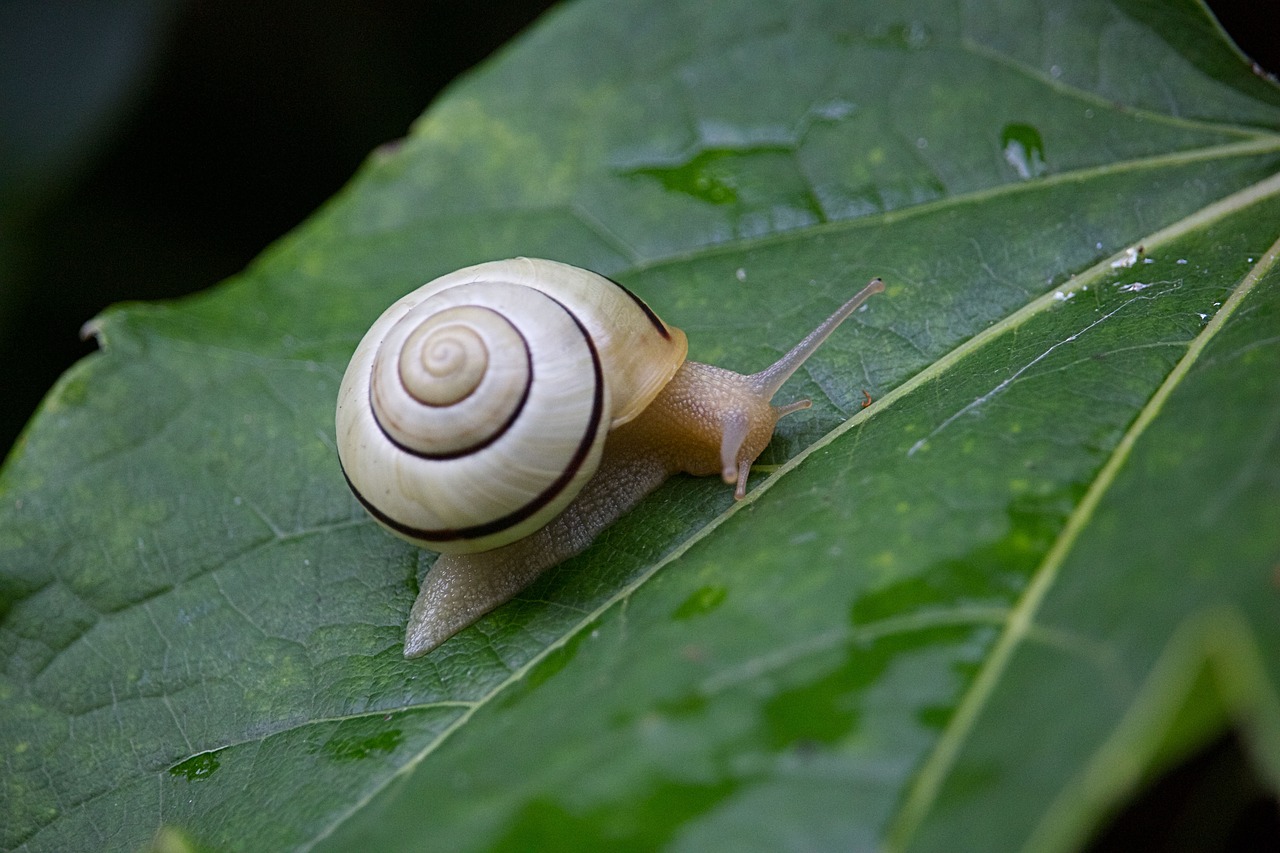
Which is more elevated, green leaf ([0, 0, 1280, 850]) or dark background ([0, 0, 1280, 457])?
dark background ([0, 0, 1280, 457])

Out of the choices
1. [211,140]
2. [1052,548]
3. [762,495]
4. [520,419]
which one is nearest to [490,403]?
[520,419]

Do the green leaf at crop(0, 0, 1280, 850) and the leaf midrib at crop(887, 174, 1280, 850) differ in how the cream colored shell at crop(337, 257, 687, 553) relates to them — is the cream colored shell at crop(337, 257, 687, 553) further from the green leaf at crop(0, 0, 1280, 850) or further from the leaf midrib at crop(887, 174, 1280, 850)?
the leaf midrib at crop(887, 174, 1280, 850)

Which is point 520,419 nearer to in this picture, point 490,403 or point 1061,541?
point 490,403

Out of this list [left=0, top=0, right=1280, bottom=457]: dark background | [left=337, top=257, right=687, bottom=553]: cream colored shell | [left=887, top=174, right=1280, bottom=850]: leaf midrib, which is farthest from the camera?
[left=0, top=0, right=1280, bottom=457]: dark background

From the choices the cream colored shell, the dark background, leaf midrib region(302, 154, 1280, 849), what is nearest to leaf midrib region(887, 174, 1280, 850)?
leaf midrib region(302, 154, 1280, 849)

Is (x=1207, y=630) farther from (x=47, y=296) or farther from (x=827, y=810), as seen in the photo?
(x=47, y=296)

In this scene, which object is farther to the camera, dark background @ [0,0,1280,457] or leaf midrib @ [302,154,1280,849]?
dark background @ [0,0,1280,457]

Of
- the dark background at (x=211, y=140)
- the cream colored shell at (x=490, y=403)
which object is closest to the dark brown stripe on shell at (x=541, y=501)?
the cream colored shell at (x=490, y=403)

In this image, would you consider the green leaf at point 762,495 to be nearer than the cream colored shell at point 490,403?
Yes

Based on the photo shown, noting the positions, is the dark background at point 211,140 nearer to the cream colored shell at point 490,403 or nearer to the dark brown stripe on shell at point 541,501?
the cream colored shell at point 490,403
